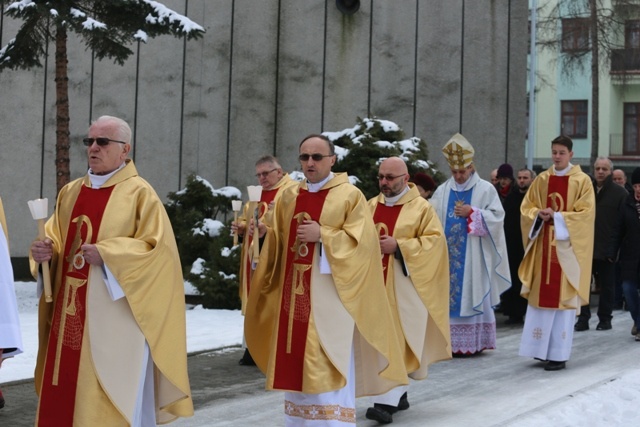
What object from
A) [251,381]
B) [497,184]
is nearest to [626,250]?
[497,184]

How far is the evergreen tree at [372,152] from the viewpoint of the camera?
13.6 m

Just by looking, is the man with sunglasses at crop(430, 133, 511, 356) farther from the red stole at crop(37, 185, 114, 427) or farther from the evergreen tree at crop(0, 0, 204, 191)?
the red stole at crop(37, 185, 114, 427)


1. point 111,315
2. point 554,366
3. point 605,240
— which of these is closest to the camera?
point 111,315

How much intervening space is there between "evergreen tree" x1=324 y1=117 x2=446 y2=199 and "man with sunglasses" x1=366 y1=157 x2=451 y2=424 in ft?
18.7

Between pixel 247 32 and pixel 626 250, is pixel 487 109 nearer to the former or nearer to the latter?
pixel 247 32

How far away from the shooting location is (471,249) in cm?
1068

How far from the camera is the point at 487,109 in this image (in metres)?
16.9

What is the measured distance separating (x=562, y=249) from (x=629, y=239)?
8.68 feet

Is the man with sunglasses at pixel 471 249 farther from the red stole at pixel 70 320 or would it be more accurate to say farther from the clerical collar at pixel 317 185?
the red stole at pixel 70 320

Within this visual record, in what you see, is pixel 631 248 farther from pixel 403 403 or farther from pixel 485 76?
pixel 485 76

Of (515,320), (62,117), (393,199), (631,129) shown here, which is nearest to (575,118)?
(631,129)

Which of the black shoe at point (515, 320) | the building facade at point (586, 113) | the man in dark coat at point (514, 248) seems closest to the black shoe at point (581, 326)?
the man in dark coat at point (514, 248)

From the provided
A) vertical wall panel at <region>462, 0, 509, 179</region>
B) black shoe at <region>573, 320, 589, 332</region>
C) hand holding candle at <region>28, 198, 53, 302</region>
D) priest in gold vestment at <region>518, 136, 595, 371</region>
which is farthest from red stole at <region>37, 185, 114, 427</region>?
vertical wall panel at <region>462, 0, 509, 179</region>

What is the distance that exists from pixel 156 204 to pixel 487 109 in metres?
12.1
